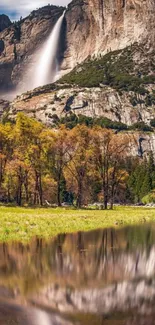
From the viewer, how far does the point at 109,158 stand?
236 ft

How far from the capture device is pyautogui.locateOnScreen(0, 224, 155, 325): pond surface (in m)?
10.0

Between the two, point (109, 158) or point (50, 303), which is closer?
point (50, 303)

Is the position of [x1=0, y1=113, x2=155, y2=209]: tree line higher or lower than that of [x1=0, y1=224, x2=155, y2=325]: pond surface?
higher

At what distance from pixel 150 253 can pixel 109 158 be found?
52734mm

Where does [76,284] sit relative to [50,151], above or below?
below

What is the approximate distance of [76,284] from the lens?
13266 millimetres

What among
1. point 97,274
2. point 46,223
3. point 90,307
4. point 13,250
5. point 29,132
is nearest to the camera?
point 90,307

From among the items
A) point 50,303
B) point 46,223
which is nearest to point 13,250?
point 50,303

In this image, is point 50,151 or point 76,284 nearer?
point 76,284

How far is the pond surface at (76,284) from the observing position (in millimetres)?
10039

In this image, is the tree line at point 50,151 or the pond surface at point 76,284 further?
the tree line at point 50,151

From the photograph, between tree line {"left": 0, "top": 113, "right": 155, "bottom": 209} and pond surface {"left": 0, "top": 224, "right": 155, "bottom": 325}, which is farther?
tree line {"left": 0, "top": 113, "right": 155, "bottom": 209}

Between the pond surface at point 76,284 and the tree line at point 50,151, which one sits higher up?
the tree line at point 50,151

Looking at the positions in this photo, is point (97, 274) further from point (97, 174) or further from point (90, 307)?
point (97, 174)
